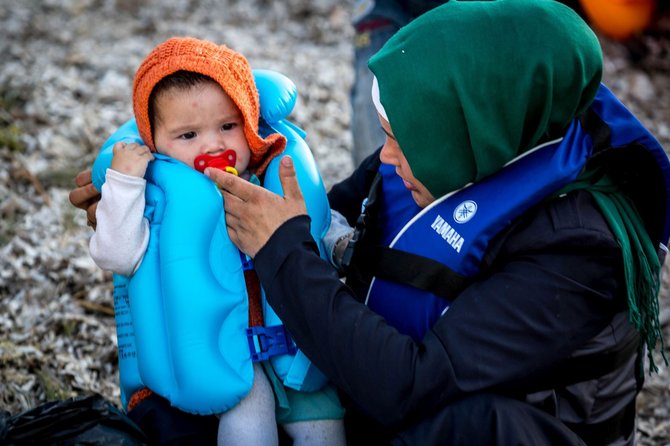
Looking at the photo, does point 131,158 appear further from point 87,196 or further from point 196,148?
point 87,196

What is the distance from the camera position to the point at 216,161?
279 cm

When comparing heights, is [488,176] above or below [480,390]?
above

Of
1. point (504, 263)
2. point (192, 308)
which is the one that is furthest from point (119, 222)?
point (504, 263)

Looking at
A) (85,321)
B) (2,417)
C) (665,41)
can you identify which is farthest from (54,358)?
(665,41)

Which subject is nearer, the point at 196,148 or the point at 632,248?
the point at 632,248

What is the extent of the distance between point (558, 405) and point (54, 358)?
2498 millimetres

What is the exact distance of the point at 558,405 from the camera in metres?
2.42

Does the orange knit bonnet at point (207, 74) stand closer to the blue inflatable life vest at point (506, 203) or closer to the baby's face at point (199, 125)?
the baby's face at point (199, 125)

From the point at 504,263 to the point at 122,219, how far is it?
3.99 feet

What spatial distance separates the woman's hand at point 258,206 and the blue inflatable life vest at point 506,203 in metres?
0.39

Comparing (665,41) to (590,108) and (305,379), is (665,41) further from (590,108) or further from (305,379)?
(305,379)

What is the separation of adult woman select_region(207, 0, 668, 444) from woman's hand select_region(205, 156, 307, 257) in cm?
2

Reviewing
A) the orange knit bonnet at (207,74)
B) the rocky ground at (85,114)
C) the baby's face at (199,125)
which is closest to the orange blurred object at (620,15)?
the rocky ground at (85,114)

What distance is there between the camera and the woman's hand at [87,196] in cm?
295
